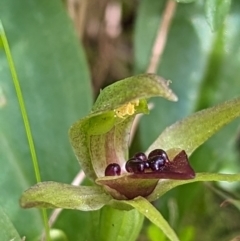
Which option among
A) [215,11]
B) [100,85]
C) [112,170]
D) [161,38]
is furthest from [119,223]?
[100,85]

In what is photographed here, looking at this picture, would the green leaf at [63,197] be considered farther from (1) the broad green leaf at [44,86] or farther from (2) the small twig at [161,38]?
(2) the small twig at [161,38]

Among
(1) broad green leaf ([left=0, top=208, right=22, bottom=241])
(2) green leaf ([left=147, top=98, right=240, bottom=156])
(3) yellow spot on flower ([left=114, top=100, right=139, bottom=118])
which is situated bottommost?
(1) broad green leaf ([left=0, top=208, right=22, bottom=241])

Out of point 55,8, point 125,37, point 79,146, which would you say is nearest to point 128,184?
point 79,146

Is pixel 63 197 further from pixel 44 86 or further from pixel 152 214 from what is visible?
pixel 44 86

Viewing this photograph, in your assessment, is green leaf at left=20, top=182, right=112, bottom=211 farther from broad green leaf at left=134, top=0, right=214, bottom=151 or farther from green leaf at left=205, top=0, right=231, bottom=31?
broad green leaf at left=134, top=0, right=214, bottom=151

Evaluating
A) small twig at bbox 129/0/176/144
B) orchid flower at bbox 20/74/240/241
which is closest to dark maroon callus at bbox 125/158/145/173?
orchid flower at bbox 20/74/240/241

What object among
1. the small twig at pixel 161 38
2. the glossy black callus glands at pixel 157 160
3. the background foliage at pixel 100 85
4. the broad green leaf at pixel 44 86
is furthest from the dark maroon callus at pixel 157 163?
the small twig at pixel 161 38

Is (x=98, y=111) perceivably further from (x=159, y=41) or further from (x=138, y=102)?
(x=159, y=41)

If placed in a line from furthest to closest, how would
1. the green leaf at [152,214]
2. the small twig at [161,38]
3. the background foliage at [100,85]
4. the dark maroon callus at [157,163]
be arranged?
the small twig at [161,38] < the background foliage at [100,85] < the dark maroon callus at [157,163] < the green leaf at [152,214]
